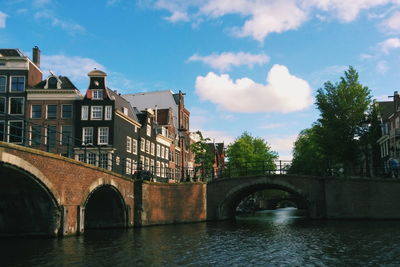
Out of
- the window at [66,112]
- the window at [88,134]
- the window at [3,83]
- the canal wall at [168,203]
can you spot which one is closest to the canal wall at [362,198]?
the canal wall at [168,203]

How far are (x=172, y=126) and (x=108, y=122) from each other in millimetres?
16765

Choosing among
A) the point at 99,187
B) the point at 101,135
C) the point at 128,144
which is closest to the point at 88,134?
the point at 101,135

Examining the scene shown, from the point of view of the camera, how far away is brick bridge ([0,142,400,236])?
18688 mm

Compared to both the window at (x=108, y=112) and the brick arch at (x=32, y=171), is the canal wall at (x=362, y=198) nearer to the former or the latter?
the window at (x=108, y=112)

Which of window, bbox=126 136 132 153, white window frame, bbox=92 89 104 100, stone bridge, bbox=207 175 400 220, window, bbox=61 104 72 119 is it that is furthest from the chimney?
stone bridge, bbox=207 175 400 220

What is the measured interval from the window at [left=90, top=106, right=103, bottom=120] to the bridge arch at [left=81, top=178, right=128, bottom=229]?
1603 centimetres

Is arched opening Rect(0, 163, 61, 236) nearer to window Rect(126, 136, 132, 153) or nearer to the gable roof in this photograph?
the gable roof

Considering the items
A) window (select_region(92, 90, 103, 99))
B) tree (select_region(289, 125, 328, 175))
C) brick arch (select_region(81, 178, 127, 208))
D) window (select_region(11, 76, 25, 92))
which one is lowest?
brick arch (select_region(81, 178, 127, 208))

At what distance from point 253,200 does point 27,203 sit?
186 ft

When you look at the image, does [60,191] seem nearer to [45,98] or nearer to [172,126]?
[45,98]

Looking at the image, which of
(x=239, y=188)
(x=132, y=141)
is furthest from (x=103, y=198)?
(x=132, y=141)

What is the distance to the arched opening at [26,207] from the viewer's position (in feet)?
60.6

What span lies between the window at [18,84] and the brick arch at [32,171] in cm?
2627

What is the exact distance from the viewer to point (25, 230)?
2047 cm
